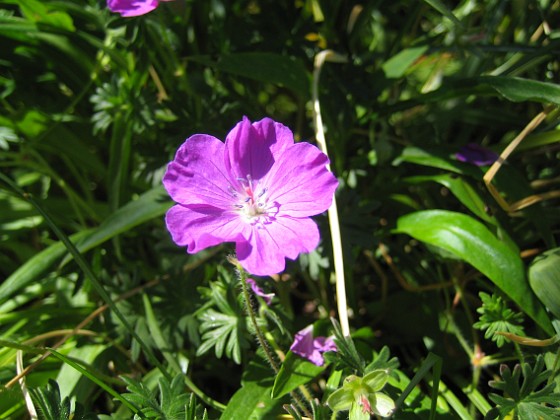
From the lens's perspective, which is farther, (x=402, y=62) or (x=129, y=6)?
(x=402, y=62)

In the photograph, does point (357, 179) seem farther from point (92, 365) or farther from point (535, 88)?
point (92, 365)

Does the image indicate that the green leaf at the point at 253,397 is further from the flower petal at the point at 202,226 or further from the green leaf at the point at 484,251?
the green leaf at the point at 484,251

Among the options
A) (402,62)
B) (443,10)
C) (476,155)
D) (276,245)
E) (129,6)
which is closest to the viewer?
(276,245)

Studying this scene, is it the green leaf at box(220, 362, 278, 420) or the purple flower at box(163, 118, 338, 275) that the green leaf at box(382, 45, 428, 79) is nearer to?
the purple flower at box(163, 118, 338, 275)

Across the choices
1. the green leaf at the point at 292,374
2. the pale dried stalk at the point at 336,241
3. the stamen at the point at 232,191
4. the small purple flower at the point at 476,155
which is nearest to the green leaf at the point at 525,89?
the small purple flower at the point at 476,155

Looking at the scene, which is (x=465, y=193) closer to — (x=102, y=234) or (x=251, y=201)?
(x=251, y=201)

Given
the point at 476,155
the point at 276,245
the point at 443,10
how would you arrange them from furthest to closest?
1. the point at 476,155
2. the point at 443,10
3. the point at 276,245

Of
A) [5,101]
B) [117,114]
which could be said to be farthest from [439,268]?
[5,101]

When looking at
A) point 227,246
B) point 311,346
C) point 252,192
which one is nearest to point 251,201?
point 252,192
